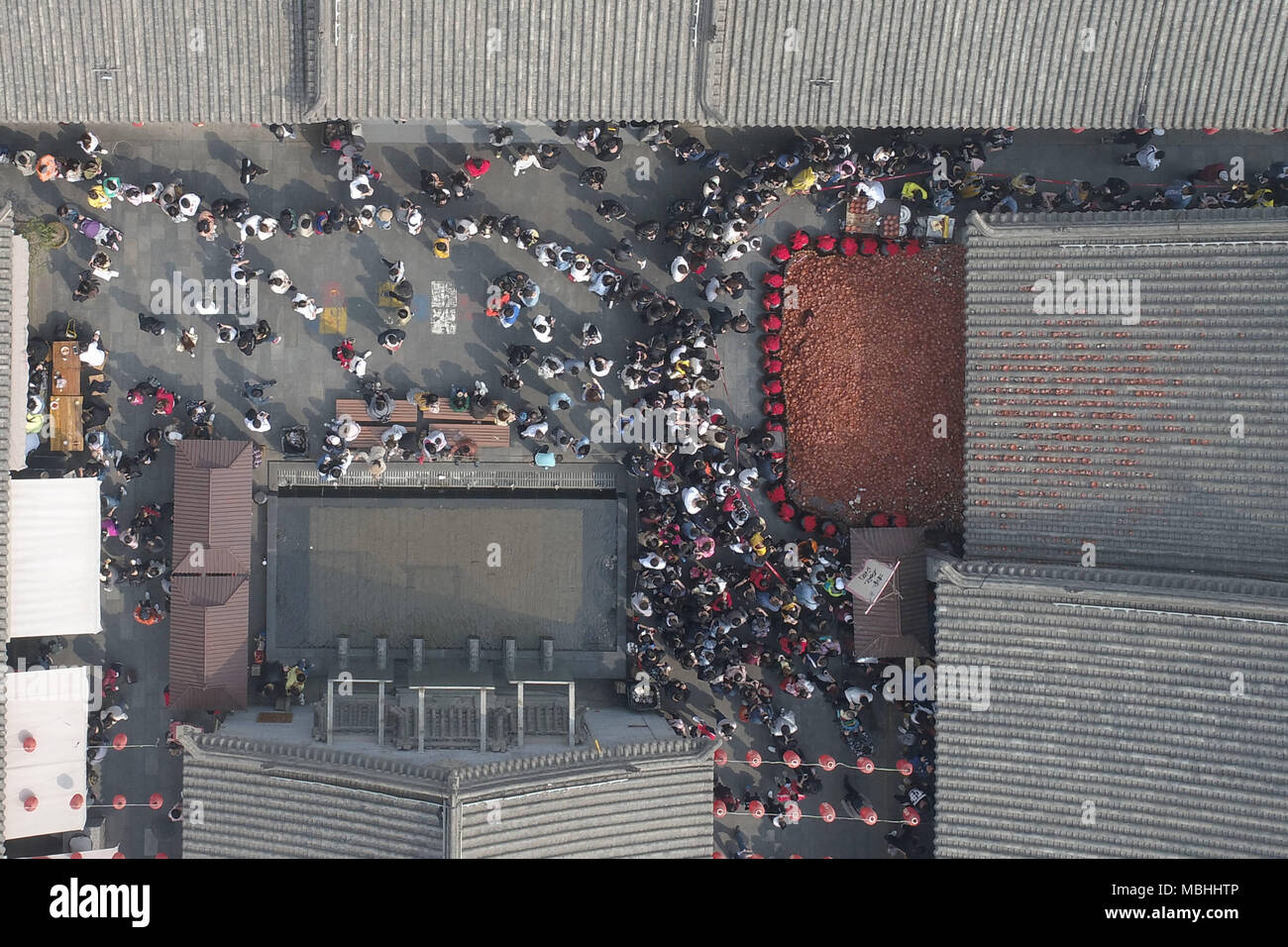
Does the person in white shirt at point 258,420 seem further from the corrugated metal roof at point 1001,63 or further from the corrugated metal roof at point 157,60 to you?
the corrugated metal roof at point 1001,63

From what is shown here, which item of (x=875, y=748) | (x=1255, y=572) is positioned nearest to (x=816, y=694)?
(x=875, y=748)

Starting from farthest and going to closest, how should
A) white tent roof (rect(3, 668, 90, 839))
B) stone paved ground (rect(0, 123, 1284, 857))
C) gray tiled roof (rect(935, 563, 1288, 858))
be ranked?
stone paved ground (rect(0, 123, 1284, 857)) → white tent roof (rect(3, 668, 90, 839)) → gray tiled roof (rect(935, 563, 1288, 858))

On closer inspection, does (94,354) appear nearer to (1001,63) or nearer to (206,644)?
(206,644)

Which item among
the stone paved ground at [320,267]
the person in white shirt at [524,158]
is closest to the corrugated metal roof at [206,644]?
the stone paved ground at [320,267]

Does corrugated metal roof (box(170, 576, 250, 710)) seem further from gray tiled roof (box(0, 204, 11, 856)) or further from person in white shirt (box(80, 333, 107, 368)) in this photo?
person in white shirt (box(80, 333, 107, 368))

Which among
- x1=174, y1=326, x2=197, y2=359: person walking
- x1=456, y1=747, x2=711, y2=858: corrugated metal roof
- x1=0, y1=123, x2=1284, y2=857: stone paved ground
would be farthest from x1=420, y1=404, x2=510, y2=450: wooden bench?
x1=456, y1=747, x2=711, y2=858: corrugated metal roof

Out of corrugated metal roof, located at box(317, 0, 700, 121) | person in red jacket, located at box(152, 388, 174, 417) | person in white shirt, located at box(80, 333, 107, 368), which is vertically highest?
corrugated metal roof, located at box(317, 0, 700, 121)
